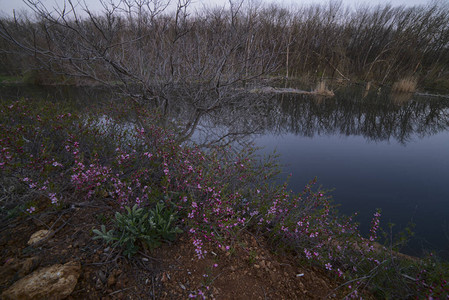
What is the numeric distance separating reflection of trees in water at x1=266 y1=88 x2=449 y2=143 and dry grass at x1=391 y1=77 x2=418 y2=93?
2282 mm

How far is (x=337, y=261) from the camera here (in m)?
2.28

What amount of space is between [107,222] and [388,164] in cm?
686

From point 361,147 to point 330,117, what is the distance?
10.7 ft

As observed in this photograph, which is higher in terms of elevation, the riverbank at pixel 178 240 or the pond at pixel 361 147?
the riverbank at pixel 178 240

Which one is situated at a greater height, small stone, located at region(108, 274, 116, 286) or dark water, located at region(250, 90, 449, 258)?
small stone, located at region(108, 274, 116, 286)

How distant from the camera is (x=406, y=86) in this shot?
15359mm

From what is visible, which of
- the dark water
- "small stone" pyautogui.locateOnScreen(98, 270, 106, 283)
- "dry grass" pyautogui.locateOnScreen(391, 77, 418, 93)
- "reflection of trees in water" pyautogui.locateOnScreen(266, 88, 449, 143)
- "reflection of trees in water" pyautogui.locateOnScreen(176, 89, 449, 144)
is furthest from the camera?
"dry grass" pyautogui.locateOnScreen(391, 77, 418, 93)

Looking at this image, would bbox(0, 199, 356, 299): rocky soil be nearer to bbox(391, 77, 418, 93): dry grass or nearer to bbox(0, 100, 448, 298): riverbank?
bbox(0, 100, 448, 298): riverbank

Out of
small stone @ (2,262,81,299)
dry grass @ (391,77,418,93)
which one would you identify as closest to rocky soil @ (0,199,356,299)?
small stone @ (2,262,81,299)

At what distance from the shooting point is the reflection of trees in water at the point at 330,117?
618 centimetres

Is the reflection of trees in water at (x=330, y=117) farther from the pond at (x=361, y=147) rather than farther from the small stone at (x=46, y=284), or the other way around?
the small stone at (x=46, y=284)

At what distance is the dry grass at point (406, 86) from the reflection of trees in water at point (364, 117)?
228 centimetres

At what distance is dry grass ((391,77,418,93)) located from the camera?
50.1 feet

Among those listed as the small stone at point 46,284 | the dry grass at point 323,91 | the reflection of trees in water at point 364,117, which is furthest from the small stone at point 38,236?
the dry grass at point 323,91
